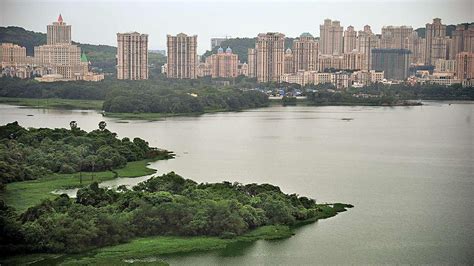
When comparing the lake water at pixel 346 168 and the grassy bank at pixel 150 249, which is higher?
the lake water at pixel 346 168

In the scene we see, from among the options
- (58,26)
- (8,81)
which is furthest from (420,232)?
(58,26)

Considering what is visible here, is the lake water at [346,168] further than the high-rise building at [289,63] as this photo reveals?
No

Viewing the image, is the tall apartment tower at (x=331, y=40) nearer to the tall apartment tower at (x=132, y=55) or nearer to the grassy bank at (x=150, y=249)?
the tall apartment tower at (x=132, y=55)

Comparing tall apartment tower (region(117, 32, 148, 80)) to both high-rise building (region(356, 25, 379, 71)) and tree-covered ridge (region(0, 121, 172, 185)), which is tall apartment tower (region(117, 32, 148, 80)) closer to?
high-rise building (region(356, 25, 379, 71))

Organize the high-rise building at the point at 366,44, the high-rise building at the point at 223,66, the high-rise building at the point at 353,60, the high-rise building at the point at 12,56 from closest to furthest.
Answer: the high-rise building at the point at 12,56 → the high-rise building at the point at 366,44 → the high-rise building at the point at 353,60 → the high-rise building at the point at 223,66

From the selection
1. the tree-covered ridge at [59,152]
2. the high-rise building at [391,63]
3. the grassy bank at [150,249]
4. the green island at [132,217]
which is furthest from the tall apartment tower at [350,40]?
the grassy bank at [150,249]

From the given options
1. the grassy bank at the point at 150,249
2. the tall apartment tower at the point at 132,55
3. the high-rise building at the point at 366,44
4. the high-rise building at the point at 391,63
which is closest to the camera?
the grassy bank at the point at 150,249

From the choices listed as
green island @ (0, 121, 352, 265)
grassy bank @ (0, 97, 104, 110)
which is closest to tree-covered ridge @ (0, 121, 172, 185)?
green island @ (0, 121, 352, 265)

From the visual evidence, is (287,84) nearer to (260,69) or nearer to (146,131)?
(260,69)
